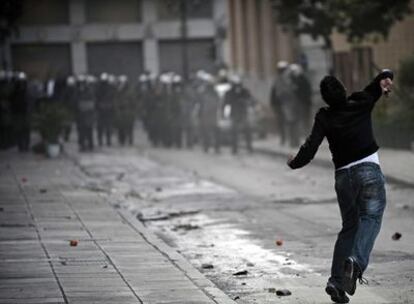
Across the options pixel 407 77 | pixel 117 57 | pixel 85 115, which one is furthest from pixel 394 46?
pixel 117 57

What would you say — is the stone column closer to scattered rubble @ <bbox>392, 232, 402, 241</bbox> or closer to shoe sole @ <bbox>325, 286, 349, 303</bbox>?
scattered rubble @ <bbox>392, 232, 402, 241</bbox>

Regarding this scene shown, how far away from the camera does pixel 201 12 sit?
221 feet

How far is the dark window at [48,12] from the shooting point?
67.3 meters

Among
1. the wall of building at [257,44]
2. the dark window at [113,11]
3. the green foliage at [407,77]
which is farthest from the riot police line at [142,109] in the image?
the dark window at [113,11]

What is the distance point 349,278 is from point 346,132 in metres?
1.07

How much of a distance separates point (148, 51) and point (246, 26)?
17263mm

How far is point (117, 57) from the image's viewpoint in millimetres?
68688

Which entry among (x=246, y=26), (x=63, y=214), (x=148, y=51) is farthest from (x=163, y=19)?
(x=63, y=214)

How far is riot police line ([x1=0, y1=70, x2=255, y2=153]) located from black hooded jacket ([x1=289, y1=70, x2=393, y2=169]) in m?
20.0

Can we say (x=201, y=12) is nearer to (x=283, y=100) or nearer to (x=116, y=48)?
(x=116, y=48)

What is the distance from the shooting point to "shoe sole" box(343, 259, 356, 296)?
920 centimetres

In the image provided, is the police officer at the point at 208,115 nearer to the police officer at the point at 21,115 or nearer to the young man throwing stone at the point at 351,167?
the police officer at the point at 21,115

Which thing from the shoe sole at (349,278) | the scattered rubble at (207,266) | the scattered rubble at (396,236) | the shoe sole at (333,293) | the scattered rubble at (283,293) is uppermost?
the shoe sole at (349,278)

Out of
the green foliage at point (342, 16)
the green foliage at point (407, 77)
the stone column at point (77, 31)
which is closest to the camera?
the green foliage at point (407, 77)
